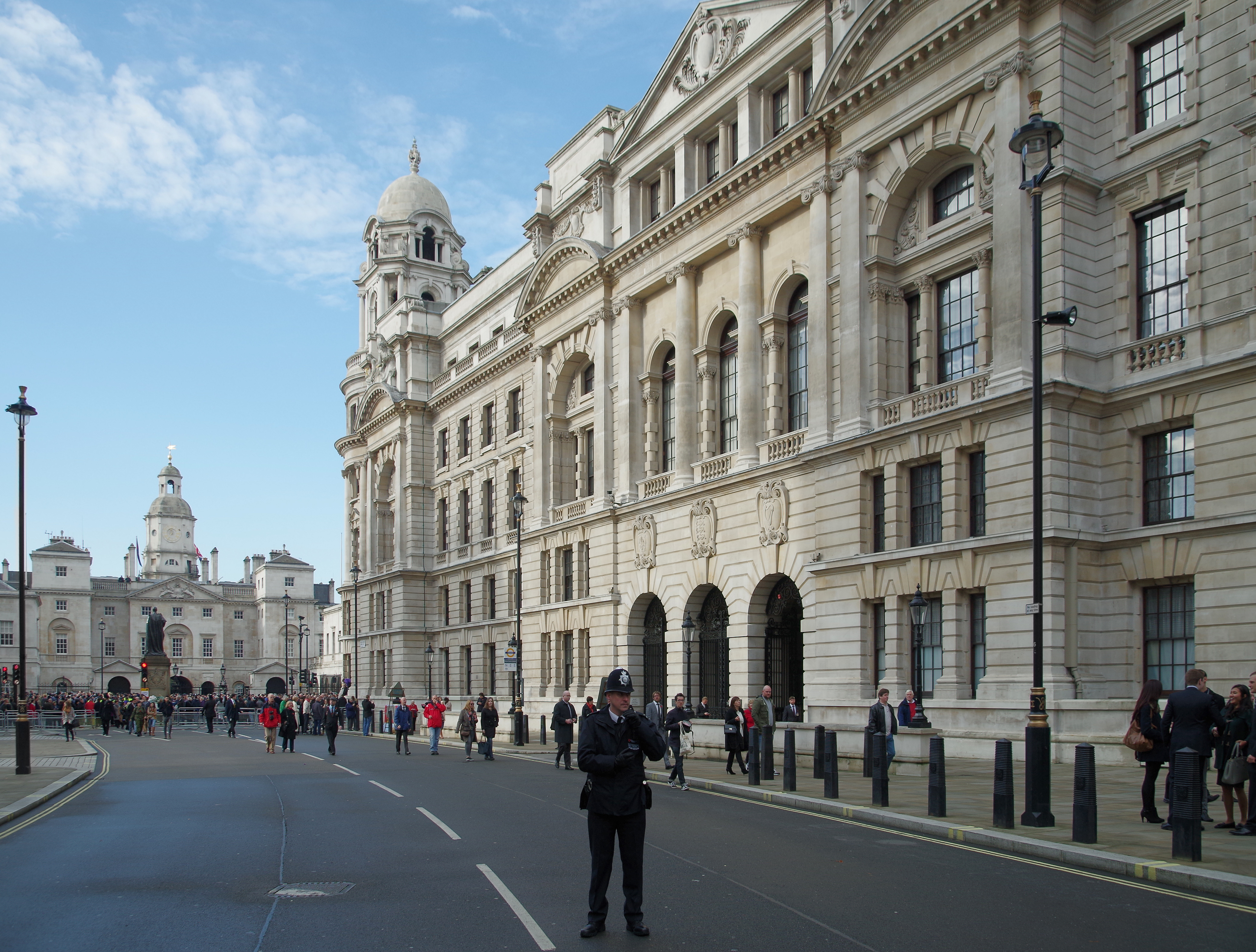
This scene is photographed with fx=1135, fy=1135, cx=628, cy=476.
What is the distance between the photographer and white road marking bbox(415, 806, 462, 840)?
13.7 metres

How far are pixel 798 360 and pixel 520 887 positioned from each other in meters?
25.1

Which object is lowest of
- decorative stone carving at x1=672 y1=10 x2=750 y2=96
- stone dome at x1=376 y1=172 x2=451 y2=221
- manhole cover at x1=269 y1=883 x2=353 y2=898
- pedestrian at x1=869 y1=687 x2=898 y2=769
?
pedestrian at x1=869 y1=687 x2=898 y2=769

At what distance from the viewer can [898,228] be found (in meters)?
29.2

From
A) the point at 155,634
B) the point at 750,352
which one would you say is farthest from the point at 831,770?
the point at 155,634

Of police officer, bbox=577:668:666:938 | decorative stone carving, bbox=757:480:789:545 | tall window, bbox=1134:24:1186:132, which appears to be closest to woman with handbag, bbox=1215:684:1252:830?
police officer, bbox=577:668:666:938

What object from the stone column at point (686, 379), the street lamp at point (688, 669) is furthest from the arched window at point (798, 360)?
the street lamp at point (688, 669)

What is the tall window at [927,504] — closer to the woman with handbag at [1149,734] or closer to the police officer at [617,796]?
the woman with handbag at [1149,734]

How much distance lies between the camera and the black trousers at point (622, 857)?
8219 millimetres

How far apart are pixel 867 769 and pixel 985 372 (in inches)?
375

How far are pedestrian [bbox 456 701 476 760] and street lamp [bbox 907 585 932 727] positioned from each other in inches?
457

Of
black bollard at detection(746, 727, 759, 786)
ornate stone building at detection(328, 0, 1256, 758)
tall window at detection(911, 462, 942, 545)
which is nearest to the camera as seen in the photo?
black bollard at detection(746, 727, 759, 786)

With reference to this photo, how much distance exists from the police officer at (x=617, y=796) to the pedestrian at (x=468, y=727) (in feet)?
73.6

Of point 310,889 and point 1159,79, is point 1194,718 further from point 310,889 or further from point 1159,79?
point 1159,79

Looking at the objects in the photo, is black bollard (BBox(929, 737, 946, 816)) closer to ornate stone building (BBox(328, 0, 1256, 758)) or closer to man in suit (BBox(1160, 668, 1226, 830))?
man in suit (BBox(1160, 668, 1226, 830))
